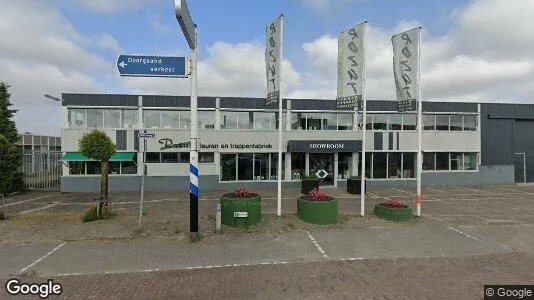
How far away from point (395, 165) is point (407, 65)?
11.5m

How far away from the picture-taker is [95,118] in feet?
62.3

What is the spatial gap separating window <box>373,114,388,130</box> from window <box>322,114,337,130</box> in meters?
2.71

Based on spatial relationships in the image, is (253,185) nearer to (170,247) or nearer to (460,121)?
(170,247)

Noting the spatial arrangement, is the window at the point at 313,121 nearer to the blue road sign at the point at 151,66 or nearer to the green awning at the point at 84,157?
the green awning at the point at 84,157

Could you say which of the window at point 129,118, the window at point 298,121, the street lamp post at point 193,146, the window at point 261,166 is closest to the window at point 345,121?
the window at point 298,121

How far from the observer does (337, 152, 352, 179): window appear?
21.0 metres

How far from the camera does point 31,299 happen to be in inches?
210

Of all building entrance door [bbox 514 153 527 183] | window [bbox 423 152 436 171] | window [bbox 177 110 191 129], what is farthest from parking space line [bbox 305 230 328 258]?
building entrance door [bbox 514 153 527 183]

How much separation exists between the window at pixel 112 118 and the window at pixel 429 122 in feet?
63.6

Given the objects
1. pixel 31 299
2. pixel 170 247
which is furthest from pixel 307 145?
pixel 31 299

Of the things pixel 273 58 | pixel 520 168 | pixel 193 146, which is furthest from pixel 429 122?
pixel 193 146

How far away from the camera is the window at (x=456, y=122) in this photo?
73.4 feet

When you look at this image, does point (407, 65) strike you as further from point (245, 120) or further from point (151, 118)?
point (151, 118)

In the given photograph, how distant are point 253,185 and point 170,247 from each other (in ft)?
40.0
